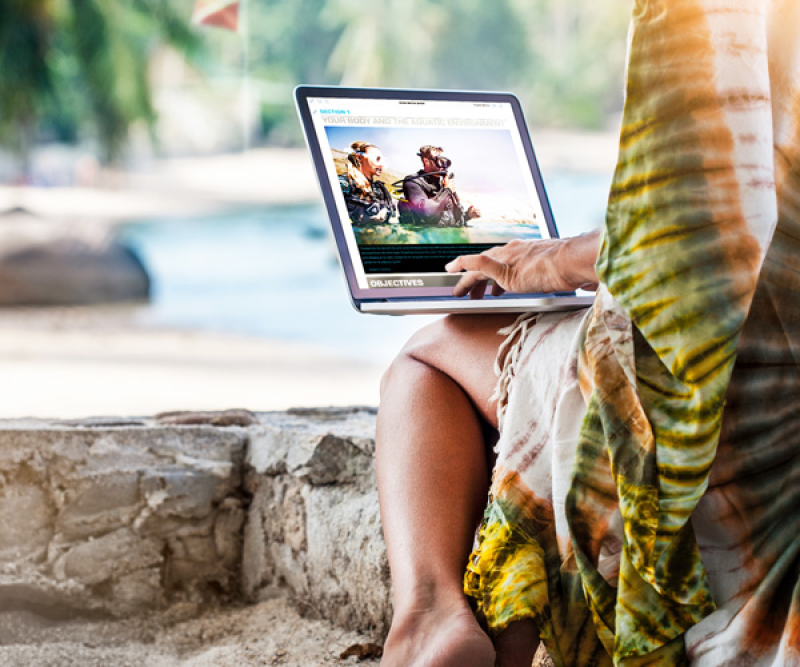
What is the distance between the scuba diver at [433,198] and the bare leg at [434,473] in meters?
0.14

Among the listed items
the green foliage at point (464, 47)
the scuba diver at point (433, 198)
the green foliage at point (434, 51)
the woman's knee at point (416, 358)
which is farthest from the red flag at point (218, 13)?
the green foliage at point (464, 47)

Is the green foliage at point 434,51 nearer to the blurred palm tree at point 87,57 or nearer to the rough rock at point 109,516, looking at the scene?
the blurred palm tree at point 87,57

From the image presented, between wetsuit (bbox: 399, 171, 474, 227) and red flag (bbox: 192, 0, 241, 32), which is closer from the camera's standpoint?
wetsuit (bbox: 399, 171, 474, 227)

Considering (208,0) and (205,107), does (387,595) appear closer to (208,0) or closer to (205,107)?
(208,0)

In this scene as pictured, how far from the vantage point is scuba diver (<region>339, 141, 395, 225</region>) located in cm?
105

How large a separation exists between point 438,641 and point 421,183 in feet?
1.73

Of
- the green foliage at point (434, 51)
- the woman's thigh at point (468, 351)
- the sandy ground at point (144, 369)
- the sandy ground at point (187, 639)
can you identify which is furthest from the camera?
the green foliage at point (434, 51)

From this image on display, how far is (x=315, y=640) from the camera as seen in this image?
1284mm

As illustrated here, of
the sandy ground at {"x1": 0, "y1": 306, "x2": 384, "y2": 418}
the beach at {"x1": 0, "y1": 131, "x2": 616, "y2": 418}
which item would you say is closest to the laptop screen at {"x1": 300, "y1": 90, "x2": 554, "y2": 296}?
the beach at {"x1": 0, "y1": 131, "x2": 616, "y2": 418}

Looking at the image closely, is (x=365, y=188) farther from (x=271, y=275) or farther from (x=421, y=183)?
(x=271, y=275)

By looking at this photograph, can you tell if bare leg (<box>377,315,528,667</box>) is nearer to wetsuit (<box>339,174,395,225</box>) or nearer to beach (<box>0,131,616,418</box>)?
wetsuit (<box>339,174,395,225</box>)

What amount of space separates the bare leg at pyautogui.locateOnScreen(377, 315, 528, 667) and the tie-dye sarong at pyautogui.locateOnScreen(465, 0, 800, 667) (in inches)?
2.3

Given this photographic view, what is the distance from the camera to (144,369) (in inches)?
217

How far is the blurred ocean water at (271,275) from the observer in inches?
285
